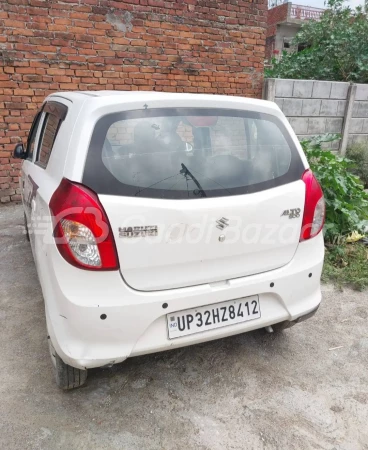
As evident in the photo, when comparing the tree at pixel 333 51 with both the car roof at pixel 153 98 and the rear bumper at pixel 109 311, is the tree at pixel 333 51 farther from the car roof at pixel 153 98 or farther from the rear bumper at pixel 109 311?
the rear bumper at pixel 109 311

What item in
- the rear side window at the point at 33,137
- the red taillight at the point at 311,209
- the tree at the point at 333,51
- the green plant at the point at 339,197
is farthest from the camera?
the tree at the point at 333,51

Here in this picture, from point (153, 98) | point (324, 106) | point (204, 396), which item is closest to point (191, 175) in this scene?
point (153, 98)

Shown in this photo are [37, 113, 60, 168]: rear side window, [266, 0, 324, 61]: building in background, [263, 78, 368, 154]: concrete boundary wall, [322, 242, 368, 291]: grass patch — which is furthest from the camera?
[266, 0, 324, 61]: building in background

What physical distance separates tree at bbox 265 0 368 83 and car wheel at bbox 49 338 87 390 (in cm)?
880

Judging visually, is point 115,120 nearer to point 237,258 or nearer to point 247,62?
point 237,258

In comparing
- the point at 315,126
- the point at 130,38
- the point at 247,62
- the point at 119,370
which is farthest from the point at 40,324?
the point at 315,126

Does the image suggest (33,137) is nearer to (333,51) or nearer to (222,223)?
(222,223)

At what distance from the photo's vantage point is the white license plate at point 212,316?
1.84m

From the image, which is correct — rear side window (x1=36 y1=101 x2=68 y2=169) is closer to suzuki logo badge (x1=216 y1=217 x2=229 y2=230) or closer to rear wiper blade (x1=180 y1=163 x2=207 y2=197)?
rear wiper blade (x1=180 y1=163 x2=207 y2=197)

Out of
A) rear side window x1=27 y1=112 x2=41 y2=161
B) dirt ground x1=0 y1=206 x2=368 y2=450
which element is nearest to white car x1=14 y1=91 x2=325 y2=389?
dirt ground x1=0 y1=206 x2=368 y2=450

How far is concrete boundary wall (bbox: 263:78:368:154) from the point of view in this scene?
6.55 metres

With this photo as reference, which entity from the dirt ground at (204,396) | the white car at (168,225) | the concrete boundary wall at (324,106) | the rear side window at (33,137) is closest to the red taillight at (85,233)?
the white car at (168,225)

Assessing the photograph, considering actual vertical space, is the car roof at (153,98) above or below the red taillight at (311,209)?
above

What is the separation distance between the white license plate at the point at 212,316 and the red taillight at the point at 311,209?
50 cm
